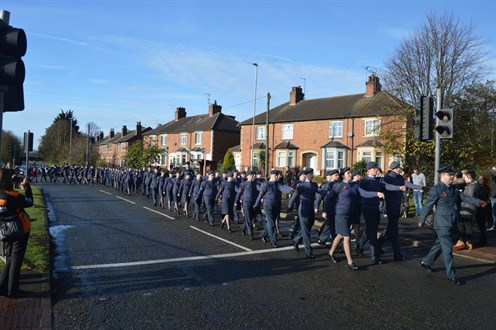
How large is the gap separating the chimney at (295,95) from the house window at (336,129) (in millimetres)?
7815

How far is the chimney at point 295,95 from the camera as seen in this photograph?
48406 mm

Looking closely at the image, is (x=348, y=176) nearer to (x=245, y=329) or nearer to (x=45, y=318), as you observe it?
(x=245, y=329)

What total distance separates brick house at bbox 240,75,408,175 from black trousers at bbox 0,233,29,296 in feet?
96.7

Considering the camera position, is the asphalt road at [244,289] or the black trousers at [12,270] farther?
the black trousers at [12,270]

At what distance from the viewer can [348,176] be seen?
30.4ft

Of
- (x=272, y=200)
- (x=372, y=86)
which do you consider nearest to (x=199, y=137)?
(x=372, y=86)

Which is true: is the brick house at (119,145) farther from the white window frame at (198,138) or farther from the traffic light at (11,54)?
the traffic light at (11,54)

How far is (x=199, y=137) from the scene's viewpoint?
195ft

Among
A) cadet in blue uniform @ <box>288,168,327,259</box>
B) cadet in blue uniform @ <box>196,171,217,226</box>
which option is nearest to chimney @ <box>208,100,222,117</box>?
cadet in blue uniform @ <box>196,171,217,226</box>

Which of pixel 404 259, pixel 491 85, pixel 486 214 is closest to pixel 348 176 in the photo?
pixel 404 259

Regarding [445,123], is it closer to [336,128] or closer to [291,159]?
[336,128]

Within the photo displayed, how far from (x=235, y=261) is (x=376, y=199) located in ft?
10.9

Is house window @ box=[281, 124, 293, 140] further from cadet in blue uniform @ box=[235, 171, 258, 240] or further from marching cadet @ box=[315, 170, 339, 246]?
marching cadet @ box=[315, 170, 339, 246]

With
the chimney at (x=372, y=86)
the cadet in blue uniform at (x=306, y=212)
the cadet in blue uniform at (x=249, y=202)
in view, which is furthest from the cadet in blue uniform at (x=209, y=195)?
the chimney at (x=372, y=86)
